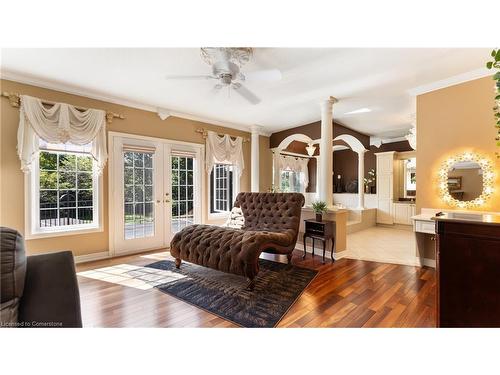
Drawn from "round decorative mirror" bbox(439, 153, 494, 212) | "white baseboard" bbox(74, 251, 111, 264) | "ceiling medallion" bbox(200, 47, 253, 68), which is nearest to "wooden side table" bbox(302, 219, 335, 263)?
"round decorative mirror" bbox(439, 153, 494, 212)

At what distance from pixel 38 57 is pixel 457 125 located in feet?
17.7

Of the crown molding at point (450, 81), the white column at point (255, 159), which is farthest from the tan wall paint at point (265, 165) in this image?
the crown molding at point (450, 81)

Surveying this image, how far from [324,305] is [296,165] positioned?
22.4 feet

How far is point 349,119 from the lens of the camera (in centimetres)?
545

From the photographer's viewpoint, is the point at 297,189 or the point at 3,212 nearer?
the point at 3,212

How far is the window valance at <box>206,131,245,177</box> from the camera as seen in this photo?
16.4 ft

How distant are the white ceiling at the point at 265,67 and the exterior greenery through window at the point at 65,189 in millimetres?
1053

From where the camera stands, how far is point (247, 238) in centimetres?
268

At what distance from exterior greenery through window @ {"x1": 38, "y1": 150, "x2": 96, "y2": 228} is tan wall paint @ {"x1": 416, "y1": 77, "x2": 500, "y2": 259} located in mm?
5198

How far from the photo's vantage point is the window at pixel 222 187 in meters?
5.31

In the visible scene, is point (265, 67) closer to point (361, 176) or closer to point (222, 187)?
point (222, 187)

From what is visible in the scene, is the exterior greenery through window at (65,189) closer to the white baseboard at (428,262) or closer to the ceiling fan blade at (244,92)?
the ceiling fan blade at (244,92)

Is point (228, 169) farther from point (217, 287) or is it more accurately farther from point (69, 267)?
point (69, 267)

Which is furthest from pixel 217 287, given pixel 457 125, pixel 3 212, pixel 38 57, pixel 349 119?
pixel 349 119
